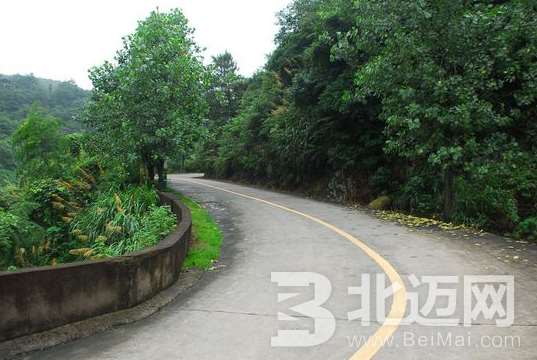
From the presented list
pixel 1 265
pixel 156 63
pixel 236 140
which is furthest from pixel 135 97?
pixel 236 140

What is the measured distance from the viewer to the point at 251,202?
18484 mm

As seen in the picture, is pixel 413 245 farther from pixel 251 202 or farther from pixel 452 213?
pixel 251 202

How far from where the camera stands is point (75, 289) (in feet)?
17.5

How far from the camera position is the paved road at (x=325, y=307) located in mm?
4461

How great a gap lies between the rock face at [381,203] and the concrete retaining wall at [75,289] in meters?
10.8

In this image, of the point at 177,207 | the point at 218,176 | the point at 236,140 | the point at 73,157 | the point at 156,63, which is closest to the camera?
the point at 177,207

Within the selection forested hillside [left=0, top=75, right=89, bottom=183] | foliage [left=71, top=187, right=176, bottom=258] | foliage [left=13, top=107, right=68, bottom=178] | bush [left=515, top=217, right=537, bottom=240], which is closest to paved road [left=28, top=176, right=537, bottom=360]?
foliage [left=71, top=187, right=176, bottom=258]

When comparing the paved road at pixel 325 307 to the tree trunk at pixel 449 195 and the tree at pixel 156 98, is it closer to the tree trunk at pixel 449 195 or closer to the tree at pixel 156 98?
the tree trunk at pixel 449 195

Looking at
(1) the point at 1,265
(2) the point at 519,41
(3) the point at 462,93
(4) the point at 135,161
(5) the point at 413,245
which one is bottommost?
(1) the point at 1,265

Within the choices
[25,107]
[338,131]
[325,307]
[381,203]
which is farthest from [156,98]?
[25,107]

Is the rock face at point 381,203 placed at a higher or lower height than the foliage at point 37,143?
lower

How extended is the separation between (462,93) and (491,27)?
179 centimetres

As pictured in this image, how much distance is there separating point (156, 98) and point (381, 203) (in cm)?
956

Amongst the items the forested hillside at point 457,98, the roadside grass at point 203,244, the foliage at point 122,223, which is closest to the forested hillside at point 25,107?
the foliage at point 122,223
